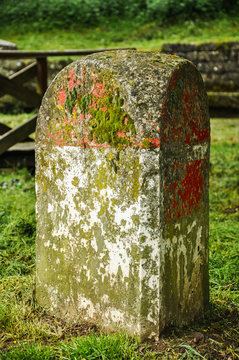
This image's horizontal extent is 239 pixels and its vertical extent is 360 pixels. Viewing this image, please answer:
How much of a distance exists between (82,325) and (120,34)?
1159cm

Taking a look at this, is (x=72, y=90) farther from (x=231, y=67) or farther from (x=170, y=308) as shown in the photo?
(x=231, y=67)

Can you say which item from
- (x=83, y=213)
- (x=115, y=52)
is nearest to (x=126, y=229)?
(x=83, y=213)

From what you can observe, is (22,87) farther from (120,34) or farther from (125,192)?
(120,34)

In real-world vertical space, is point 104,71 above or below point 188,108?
above

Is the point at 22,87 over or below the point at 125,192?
below

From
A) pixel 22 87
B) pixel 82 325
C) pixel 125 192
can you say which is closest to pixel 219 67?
pixel 22 87

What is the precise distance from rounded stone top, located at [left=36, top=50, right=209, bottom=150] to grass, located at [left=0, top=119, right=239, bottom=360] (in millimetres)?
1046

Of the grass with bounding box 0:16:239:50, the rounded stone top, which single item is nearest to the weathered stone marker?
the rounded stone top

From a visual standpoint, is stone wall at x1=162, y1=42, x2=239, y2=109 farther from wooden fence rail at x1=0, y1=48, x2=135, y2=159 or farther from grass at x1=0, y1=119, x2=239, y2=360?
grass at x1=0, y1=119, x2=239, y2=360

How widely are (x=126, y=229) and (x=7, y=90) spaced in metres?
4.31

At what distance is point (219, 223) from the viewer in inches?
183

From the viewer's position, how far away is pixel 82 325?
2502 millimetres

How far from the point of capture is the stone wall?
934 cm

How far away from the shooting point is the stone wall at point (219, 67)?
9.34 metres
